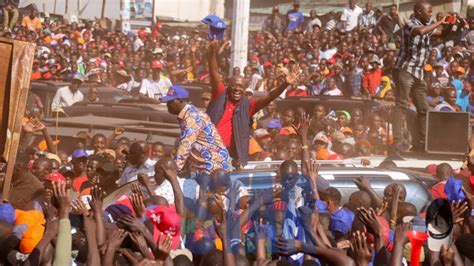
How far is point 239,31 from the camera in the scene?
17.0m

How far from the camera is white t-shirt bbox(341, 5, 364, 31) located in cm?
2109

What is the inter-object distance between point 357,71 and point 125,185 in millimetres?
8763

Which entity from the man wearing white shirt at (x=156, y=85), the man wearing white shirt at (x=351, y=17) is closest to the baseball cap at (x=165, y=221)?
the man wearing white shirt at (x=156, y=85)

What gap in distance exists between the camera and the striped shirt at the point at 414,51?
39.2ft

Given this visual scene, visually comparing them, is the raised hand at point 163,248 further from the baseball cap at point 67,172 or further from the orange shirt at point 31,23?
the orange shirt at point 31,23

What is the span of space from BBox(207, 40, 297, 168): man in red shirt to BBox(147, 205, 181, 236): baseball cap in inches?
123

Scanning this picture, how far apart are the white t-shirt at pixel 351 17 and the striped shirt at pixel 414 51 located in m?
9.00

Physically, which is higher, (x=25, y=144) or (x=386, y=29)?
(x=386, y=29)

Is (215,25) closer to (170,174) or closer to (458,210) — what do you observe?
(170,174)

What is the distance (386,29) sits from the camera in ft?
65.9

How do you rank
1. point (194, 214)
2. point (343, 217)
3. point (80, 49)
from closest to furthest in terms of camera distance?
point (343, 217) → point (194, 214) → point (80, 49)

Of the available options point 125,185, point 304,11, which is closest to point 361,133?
point 125,185

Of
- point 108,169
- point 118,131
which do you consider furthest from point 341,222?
point 118,131

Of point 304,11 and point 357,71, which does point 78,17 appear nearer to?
point 304,11
